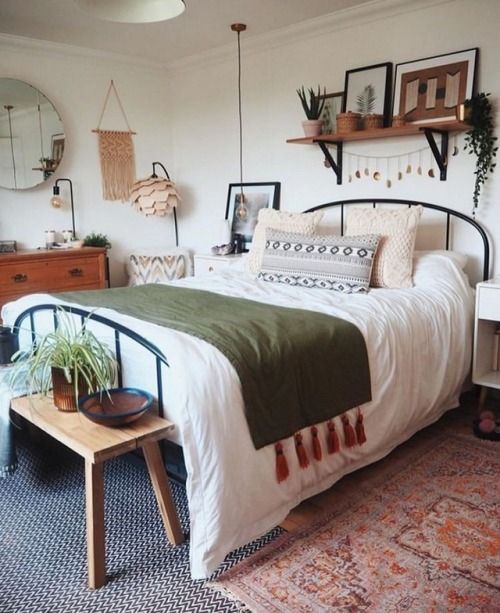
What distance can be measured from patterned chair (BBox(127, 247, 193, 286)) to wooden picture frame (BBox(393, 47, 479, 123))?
215cm

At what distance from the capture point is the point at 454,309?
9.23ft

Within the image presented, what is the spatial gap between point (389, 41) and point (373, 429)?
2.52 meters

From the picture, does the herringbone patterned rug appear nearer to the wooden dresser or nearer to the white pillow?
the wooden dresser

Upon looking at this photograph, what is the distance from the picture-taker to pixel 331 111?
12.7ft

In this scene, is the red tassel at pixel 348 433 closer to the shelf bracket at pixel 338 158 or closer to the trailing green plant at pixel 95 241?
the shelf bracket at pixel 338 158

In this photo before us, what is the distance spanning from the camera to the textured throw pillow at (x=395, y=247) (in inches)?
117

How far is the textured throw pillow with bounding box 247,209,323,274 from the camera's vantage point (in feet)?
11.5

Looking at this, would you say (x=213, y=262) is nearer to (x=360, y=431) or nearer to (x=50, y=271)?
(x=50, y=271)

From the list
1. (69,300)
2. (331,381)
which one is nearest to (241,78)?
(69,300)

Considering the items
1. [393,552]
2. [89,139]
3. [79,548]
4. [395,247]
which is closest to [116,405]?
[79,548]

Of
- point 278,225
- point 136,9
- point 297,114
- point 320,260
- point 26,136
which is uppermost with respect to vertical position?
point 136,9

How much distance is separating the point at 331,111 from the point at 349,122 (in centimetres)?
46

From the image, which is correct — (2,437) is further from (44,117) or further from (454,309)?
(44,117)

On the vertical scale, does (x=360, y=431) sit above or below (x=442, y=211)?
below
